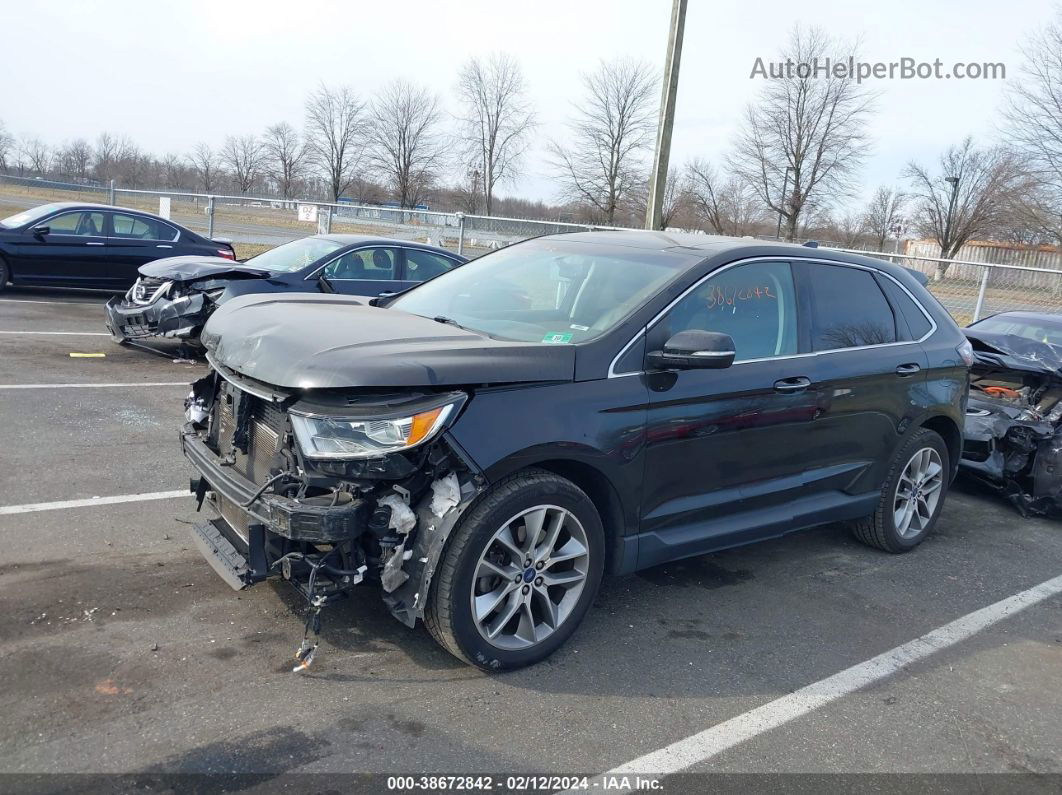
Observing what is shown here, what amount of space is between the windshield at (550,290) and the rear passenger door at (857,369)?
1027 mm

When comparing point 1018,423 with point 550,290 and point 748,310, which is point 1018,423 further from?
point 550,290

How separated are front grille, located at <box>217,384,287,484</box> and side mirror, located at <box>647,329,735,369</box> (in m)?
1.66

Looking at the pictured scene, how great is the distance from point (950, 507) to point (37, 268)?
42.3 feet

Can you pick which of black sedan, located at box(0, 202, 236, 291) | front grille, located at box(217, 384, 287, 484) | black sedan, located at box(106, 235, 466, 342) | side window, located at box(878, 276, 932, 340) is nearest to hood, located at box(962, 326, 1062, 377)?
side window, located at box(878, 276, 932, 340)

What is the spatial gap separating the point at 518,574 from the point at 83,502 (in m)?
2.96

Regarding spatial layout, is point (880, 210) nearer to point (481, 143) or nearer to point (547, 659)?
point (481, 143)

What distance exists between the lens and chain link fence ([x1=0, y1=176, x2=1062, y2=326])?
579 inches

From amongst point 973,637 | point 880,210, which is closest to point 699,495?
point 973,637

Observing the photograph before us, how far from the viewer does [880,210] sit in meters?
48.3

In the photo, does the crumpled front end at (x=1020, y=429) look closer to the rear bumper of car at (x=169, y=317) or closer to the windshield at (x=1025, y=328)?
the windshield at (x=1025, y=328)

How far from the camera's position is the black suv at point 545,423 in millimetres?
3244

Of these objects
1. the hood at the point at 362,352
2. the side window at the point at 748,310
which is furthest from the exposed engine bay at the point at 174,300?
the side window at the point at 748,310

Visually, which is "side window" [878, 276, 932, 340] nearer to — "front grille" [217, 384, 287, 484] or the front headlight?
the front headlight

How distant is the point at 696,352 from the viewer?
12.1ft
